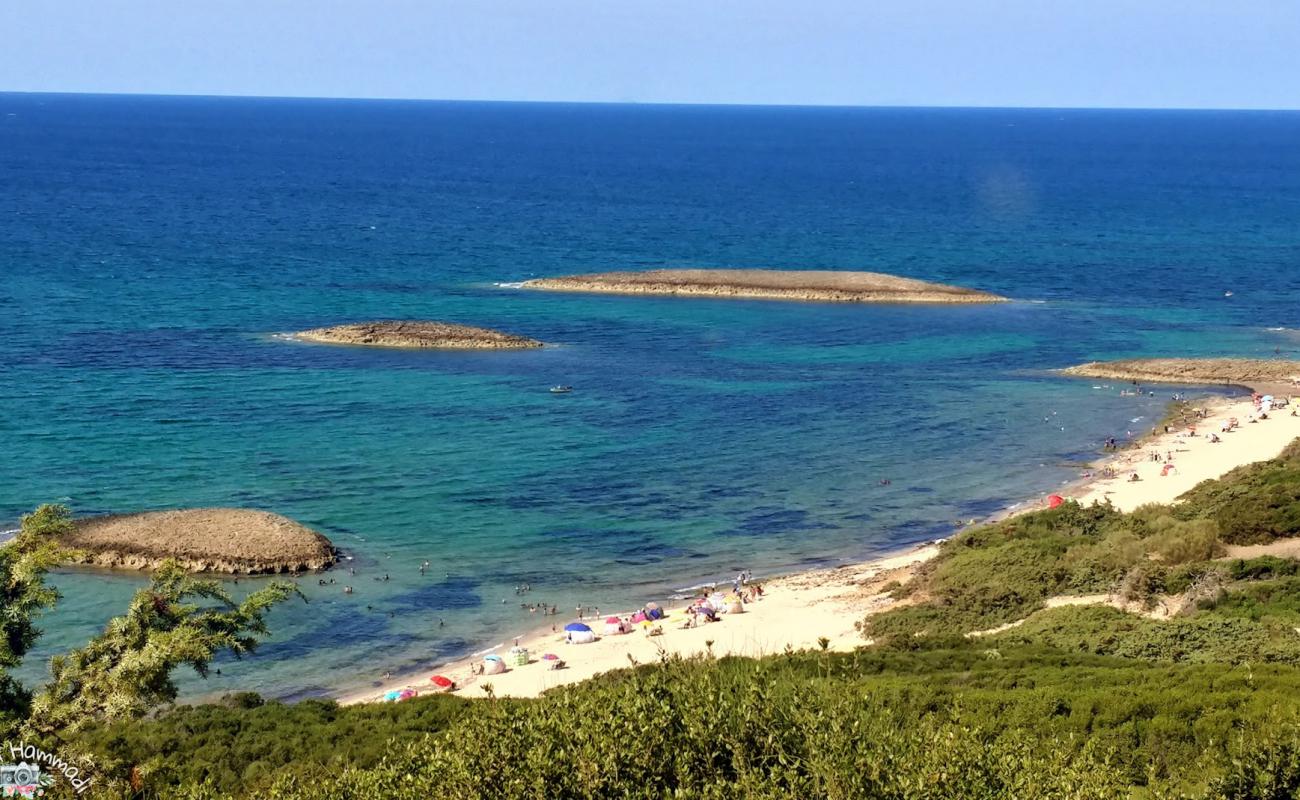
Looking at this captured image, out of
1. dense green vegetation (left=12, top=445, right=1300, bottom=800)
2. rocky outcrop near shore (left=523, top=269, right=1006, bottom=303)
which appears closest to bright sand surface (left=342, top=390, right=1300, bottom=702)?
dense green vegetation (left=12, top=445, right=1300, bottom=800)

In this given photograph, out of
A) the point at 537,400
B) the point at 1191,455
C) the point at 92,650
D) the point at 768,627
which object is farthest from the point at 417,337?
the point at 92,650

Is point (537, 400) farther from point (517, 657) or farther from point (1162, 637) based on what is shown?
point (1162, 637)

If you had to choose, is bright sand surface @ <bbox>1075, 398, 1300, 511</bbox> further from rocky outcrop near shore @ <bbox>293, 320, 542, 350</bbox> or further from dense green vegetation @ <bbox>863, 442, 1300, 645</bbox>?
rocky outcrop near shore @ <bbox>293, 320, 542, 350</bbox>

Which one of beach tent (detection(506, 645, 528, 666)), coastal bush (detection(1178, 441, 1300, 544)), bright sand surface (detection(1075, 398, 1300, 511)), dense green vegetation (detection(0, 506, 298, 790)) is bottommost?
beach tent (detection(506, 645, 528, 666))

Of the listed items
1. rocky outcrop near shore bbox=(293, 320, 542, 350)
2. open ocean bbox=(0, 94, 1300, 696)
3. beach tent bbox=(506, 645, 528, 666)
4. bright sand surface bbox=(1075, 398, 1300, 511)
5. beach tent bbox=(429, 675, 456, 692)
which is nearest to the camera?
beach tent bbox=(429, 675, 456, 692)

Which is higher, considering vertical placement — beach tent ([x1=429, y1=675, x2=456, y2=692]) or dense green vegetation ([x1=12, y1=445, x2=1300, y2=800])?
dense green vegetation ([x1=12, y1=445, x2=1300, y2=800])
